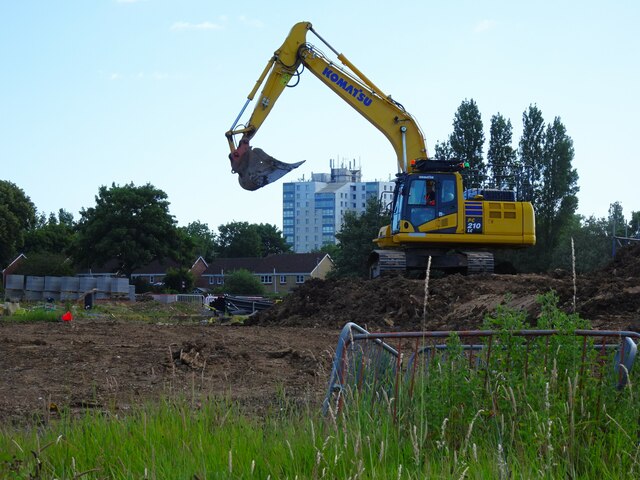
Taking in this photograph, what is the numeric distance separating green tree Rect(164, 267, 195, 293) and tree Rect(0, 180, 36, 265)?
17586 millimetres

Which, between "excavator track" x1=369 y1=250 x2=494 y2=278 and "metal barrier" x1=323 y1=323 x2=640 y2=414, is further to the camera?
"excavator track" x1=369 y1=250 x2=494 y2=278

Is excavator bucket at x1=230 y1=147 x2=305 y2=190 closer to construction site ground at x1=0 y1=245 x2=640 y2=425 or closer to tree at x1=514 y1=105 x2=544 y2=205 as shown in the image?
construction site ground at x1=0 y1=245 x2=640 y2=425

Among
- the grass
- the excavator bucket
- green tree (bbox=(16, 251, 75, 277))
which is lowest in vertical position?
the grass

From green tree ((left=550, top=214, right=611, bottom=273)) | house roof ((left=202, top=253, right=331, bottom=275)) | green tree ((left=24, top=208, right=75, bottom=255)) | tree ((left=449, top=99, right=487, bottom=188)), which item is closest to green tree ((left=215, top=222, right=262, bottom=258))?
house roof ((left=202, top=253, right=331, bottom=275))

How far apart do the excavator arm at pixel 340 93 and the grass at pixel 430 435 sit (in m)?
19.4

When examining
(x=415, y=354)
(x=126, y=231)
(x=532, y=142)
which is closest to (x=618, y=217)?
(x=532, y=142)

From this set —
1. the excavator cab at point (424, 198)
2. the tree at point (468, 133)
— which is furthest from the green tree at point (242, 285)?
the excavator cab at point (424, 198)

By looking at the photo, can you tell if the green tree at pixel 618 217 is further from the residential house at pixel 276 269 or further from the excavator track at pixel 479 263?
the residential house at pixel 276 269

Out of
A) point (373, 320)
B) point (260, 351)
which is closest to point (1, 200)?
point (373, 320)

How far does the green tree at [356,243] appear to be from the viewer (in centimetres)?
6319

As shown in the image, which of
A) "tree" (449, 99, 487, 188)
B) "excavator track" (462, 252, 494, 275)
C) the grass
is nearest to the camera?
the grass

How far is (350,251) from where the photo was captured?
210 feet

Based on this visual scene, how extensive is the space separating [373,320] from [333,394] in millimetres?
13910

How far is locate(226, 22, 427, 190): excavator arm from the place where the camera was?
25391 mm
